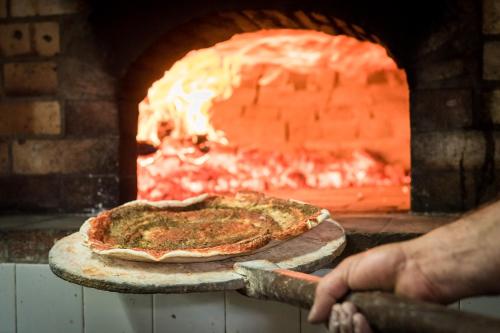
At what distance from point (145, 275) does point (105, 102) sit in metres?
1.62

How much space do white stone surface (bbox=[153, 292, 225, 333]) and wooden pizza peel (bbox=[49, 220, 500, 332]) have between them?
1.98 feet

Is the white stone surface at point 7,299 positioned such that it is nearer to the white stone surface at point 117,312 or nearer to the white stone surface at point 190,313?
the white stone surface at point 117,312

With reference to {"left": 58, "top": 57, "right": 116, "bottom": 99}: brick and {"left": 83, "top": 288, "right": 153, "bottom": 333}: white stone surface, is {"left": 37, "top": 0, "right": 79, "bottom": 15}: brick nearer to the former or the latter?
{"left": 58, "top": 57, "right": 116, "bottom": 99}: brick

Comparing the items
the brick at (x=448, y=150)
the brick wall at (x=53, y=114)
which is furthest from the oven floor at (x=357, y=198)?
the brick wall at (x=53, y=114)

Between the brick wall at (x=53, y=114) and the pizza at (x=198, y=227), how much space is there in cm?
84

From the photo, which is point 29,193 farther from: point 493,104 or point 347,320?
point 493,104

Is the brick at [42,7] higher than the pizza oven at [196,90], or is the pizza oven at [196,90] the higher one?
the brick at [42,7]

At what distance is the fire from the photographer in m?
3.46

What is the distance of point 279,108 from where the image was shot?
14.1 ft

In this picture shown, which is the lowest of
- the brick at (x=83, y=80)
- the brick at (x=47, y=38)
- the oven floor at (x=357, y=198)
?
the oven floor at (x=357, y=198)

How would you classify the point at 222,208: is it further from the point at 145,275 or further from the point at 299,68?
the point at 299,68

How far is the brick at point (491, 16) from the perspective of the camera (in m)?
2.41

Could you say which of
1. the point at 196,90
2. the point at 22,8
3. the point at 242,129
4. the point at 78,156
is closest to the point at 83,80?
the point at 78,156

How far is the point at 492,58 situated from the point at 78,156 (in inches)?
91.4
